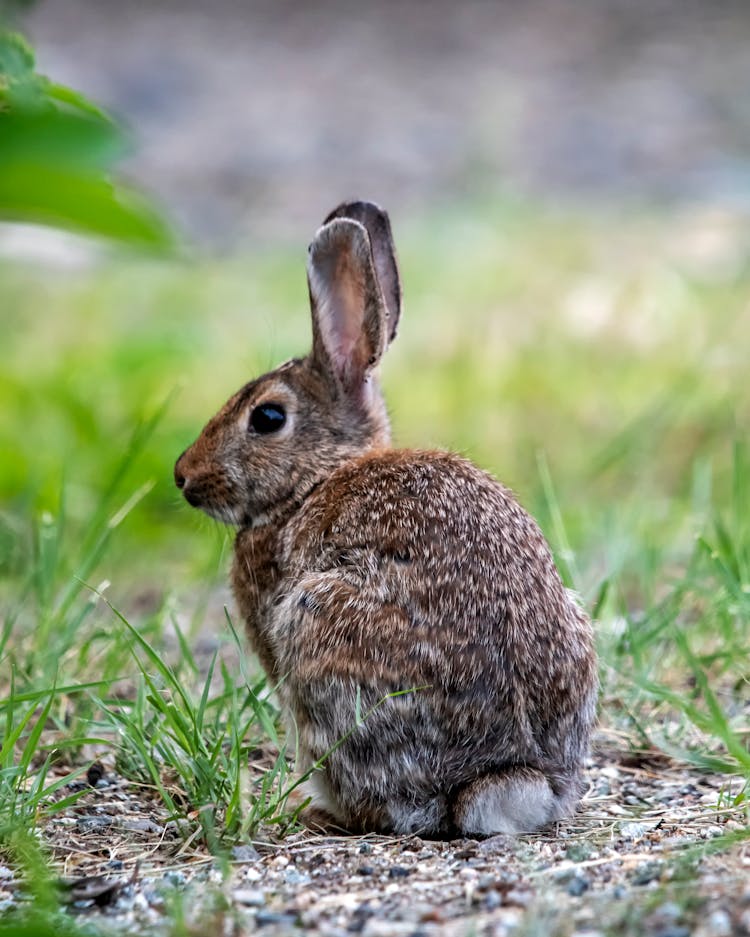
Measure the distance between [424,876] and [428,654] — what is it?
2.00 feet

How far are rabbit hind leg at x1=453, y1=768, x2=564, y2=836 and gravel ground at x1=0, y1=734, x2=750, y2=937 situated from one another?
0.05 m

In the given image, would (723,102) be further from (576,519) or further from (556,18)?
(576,519)

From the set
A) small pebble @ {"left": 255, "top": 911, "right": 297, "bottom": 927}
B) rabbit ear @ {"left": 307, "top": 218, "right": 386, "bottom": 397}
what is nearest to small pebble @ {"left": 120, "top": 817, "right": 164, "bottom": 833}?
small pebble @ {"left": 255, "top": 911, "right": 297, "bottom": 927}

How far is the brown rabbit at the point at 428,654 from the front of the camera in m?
3.65

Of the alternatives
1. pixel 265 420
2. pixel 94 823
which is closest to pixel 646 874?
pixel 94 823

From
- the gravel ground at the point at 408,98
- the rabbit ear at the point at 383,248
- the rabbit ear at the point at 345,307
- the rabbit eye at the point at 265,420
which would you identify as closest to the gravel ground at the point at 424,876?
the rabbit eye at the point at 265,420

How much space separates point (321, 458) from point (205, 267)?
828 cm

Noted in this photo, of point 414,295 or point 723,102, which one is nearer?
point 414,295

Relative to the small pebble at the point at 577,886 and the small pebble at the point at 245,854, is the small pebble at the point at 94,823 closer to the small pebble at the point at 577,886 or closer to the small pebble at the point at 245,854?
the small pebble at the point at 245,854

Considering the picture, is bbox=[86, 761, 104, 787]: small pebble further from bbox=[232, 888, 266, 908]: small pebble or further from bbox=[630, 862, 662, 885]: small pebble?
bbox=[630, 862, 662, 885]: small pebble

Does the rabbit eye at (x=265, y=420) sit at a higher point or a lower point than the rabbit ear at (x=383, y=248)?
lower

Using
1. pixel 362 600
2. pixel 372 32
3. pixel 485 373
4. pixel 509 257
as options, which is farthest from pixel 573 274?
pixel 372 32

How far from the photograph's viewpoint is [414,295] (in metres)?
10.8

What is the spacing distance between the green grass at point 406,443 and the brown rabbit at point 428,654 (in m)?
0.20
